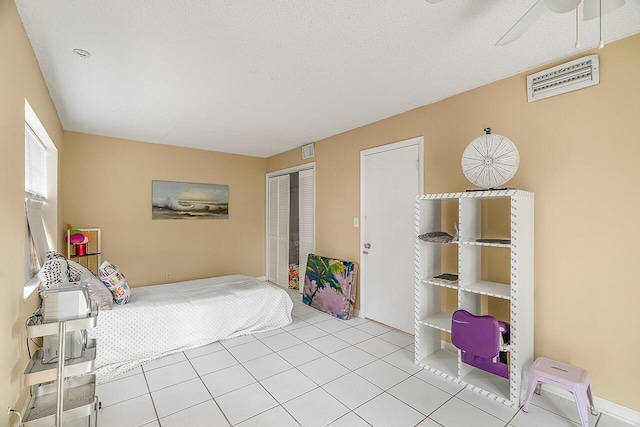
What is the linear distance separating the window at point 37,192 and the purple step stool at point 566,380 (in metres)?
3.47

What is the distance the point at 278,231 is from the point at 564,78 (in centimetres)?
441

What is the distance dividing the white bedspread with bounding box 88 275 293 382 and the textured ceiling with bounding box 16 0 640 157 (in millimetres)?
2088

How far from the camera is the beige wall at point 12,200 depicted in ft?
4.78

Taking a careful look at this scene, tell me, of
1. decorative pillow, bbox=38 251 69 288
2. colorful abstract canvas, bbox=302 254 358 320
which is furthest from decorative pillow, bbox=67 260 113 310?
colorful abstract canvas, bbox=302 254 358 320

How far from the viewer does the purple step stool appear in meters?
1.79

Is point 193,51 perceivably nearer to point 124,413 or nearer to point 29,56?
point 29,56

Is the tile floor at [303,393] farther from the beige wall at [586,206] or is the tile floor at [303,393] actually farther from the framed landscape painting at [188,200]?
the framed landscape painting at [188,200]

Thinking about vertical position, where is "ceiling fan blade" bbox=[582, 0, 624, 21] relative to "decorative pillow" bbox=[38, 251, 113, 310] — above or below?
above

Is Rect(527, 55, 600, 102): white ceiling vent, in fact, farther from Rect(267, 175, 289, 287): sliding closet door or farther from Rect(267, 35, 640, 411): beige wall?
Rect(267, 175, 289, 287): sliding closet door

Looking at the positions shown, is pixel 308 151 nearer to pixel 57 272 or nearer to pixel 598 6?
pixel 57 272

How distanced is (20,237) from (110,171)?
2.93 metres

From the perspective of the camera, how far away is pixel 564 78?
214cm

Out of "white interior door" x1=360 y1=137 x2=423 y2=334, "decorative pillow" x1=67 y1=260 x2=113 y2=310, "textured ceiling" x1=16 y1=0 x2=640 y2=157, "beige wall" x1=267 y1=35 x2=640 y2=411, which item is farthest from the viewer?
"white interior door" x1=360 y1=137 x2=423 y2=334

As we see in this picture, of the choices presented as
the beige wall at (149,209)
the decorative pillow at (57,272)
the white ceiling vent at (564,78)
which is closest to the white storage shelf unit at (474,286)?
the white ceiling vent at (564,78)
